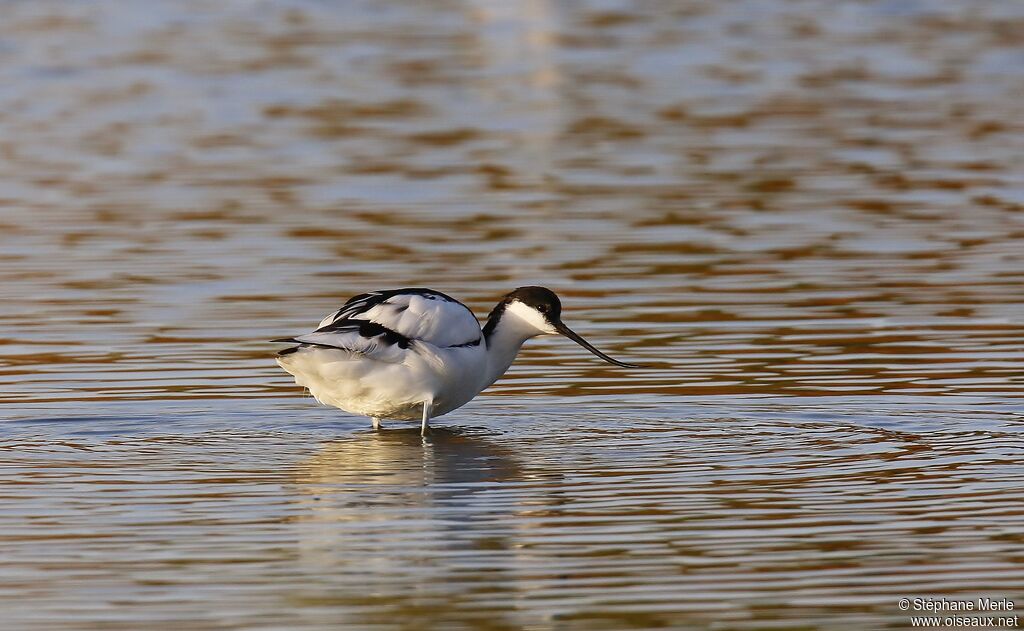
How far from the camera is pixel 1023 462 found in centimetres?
1052

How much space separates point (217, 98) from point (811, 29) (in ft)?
44.8

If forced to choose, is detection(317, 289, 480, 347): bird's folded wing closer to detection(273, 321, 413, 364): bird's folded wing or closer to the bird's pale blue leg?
detection(273, 321, 413, 364): bird's folded wing

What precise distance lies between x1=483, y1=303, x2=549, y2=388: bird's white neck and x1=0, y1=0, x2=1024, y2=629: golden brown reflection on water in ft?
0.94

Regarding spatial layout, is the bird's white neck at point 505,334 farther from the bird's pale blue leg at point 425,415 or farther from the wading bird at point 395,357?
the bird's pale blue leg at point 425,415

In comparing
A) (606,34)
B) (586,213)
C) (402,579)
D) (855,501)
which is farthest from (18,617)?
(606,34)

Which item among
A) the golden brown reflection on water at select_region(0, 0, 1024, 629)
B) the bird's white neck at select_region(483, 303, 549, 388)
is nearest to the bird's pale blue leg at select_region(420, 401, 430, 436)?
the golden brown reflection on water at select_region(0, 0, 1024, 629)

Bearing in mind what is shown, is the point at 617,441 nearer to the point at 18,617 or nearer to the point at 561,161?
the point at 18,617

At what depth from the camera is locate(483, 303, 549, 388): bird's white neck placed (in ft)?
40.7

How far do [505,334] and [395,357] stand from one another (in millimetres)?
979

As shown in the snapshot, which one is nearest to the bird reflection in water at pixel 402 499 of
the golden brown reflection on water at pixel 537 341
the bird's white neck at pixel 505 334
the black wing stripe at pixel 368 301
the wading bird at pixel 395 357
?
the golden brown reflection on water at pixel 537 341

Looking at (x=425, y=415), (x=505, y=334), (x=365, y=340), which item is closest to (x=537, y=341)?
(x=505, y=334)

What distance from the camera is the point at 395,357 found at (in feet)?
38.5

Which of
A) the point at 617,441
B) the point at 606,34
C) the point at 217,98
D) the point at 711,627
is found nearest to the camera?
the point at 711,627

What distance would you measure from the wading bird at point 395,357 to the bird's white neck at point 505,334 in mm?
154
